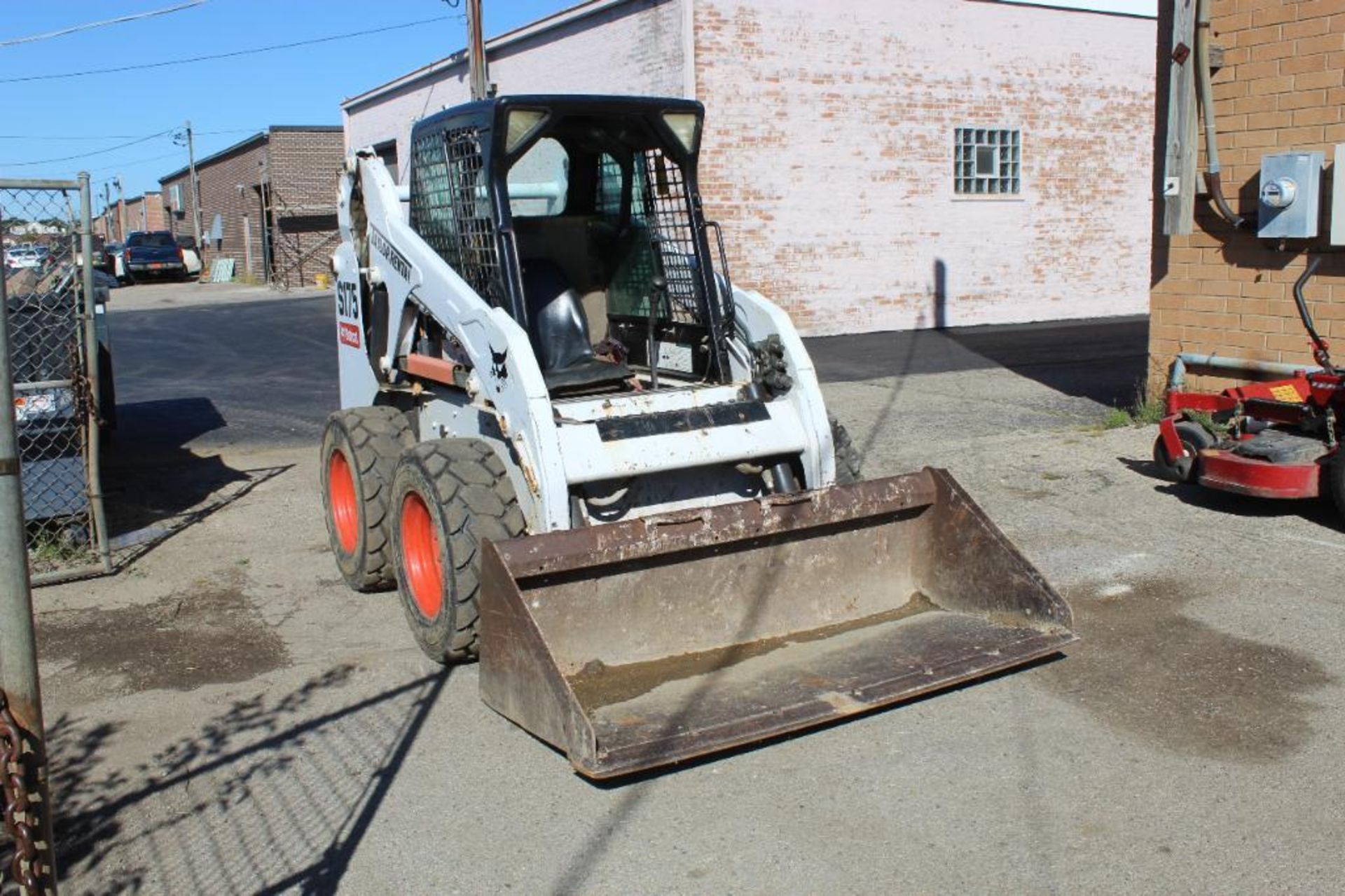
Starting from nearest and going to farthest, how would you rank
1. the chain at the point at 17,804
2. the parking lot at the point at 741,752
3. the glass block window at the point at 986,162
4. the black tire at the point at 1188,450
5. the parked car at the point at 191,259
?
the chain at the point at 17,804 → the parking lot at the point at 741,752 → the black tire at the point at 1188,450 → the glass block window at the point at 986,162 → the parked car at the point at 191,259

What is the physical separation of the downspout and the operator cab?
5287 mm

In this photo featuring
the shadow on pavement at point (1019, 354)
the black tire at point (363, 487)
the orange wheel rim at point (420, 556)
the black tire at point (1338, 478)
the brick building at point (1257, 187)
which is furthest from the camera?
the shadow on pavement at point (1019, 354)

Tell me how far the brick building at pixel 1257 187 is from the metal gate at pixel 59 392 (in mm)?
8361

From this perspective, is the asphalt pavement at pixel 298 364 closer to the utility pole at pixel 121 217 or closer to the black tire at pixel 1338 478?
the black tire at pixel 1338 478

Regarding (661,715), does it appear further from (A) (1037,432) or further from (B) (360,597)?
(A) (1037,432)

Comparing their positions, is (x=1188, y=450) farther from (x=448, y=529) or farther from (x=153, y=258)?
(x=153, y=258)

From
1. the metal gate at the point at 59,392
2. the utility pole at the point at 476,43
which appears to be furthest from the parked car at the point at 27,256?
the utility pole at the point at 476,43

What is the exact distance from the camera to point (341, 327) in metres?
8.31

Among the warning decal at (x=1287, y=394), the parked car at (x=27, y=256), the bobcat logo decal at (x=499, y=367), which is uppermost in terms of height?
the parked car at (x=27, y=256)

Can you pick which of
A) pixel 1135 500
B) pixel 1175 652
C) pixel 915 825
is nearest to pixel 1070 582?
pixel 1175 652

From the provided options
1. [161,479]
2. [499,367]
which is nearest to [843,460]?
[499,367]

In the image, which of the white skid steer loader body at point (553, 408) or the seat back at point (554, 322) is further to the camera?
the seat back at point (554, 322)

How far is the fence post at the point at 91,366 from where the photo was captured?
7312mm

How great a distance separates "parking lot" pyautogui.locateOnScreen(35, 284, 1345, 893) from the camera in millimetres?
4215
